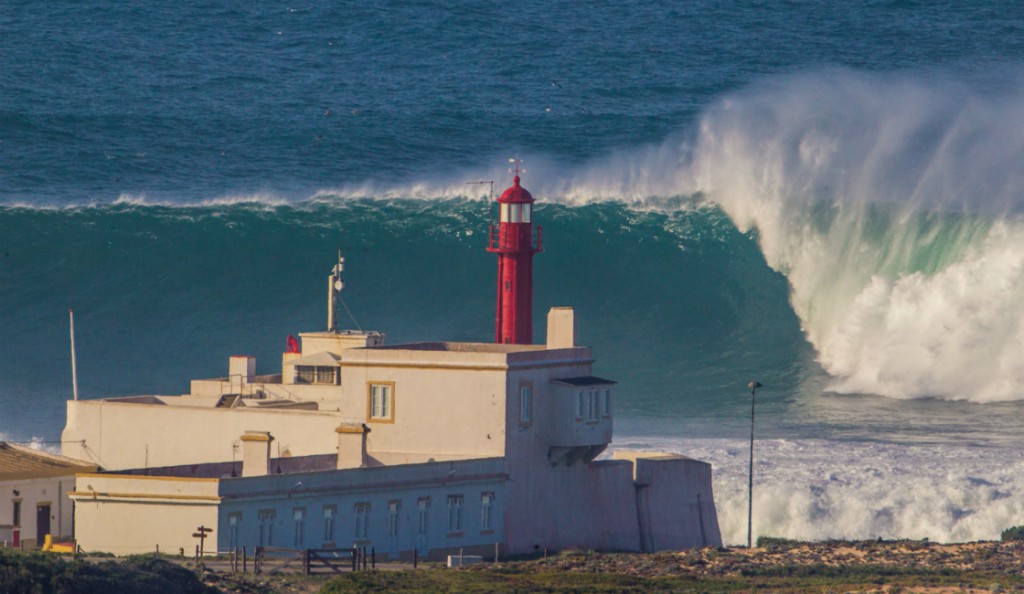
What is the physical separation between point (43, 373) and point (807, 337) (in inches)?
611

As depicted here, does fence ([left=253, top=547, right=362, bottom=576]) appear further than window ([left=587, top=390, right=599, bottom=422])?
No

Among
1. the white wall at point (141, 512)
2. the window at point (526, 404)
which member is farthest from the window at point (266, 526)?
the window at point (526, 404)

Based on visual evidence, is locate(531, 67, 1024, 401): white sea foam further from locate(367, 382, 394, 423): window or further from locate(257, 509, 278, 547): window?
locate(257, 509, 278, 547): window

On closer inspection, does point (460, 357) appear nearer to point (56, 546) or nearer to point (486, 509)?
point (486, 509)

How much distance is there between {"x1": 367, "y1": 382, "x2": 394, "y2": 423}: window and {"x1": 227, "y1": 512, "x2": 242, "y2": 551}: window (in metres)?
4.05

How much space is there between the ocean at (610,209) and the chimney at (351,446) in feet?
22.1

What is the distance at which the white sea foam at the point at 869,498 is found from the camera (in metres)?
34.6

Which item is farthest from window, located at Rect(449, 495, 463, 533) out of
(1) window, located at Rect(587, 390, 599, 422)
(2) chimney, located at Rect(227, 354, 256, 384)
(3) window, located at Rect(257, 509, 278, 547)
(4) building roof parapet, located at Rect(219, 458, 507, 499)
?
Result: (2) chimney, located at Rect(227, 354, 256, 384)

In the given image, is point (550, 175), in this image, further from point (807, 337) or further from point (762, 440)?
point (762, 440)

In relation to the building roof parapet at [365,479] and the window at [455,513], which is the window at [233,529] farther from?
the window at [455,513]

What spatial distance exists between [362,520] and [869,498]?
9.84 metres

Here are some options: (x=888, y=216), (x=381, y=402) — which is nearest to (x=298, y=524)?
(x=381, y=402)

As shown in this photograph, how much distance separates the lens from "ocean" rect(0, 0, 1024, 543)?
1740 inches

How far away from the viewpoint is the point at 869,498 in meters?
35.3
